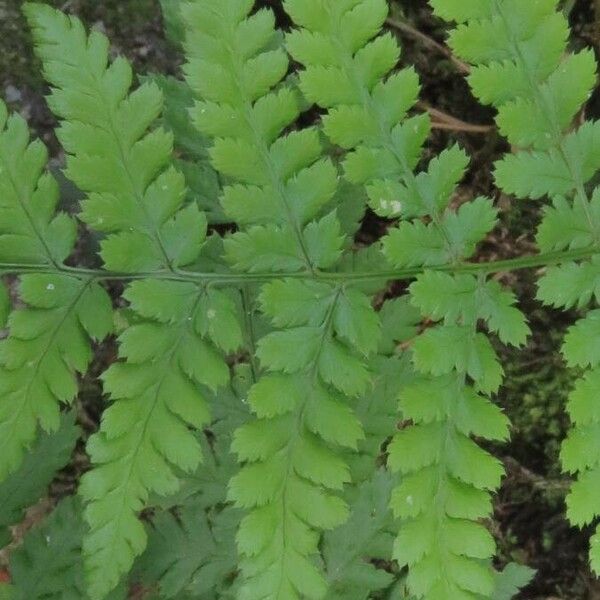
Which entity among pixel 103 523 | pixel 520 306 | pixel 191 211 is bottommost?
pixel 520 306

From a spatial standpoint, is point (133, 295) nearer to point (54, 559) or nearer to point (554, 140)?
point (54, 559)

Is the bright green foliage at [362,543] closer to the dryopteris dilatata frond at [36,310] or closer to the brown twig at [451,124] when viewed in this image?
the dryopteris dilatata frond at [36,310]

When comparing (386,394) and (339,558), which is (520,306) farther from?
(339,558)

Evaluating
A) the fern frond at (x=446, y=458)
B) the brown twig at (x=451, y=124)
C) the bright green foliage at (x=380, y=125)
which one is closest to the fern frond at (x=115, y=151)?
the bright green foliage at (x=380, y=125)

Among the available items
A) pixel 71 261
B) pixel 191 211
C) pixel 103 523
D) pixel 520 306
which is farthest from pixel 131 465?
pixel 520 306

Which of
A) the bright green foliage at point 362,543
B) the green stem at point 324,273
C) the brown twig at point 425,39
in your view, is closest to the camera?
the green stem at point 324,273

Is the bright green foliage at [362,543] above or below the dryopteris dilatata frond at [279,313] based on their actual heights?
below
